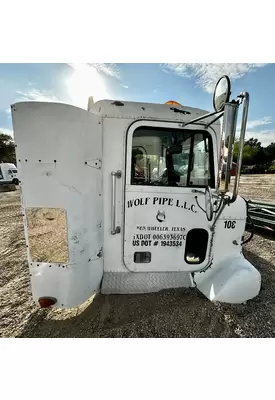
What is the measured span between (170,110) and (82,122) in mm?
1004

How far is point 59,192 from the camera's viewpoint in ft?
5.79

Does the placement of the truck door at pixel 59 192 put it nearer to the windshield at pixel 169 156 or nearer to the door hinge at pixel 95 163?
the door hinge at pixel 95 163

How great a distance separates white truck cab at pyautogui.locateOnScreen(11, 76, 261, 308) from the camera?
172 centimetres

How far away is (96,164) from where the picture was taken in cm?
197

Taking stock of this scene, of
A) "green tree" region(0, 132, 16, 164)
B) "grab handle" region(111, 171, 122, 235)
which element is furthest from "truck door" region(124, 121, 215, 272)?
"green tree" region(0, 132, 16, 164)

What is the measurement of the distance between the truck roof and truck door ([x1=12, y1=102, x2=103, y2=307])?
0.71 feet

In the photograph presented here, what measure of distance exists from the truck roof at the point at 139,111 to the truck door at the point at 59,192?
0.71ft

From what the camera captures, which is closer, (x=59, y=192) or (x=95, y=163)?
(x=59, y=192)

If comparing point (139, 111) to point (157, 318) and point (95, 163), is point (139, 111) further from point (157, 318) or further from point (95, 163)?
point (157, 318)

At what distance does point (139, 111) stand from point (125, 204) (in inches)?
39.5

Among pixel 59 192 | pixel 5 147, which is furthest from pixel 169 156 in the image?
pixel 5 147

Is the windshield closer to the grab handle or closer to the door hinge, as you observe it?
the grab handle

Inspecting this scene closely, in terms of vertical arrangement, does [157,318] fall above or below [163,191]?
below

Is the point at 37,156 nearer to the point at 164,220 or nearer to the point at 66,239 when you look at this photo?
the point at 66,239
